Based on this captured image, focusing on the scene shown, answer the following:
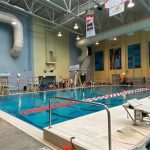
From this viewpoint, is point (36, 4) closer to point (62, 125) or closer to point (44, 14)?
point (44, 14)

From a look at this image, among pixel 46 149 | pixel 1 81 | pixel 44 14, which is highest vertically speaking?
pixel 44 14

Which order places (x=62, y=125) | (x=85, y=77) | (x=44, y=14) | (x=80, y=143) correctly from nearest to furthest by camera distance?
(x=80, y=143)
(x=62, y=125)
(x=44, y=14)
(x=85, y=77)

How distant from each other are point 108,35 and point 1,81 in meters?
9.12

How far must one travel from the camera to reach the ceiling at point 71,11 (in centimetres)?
1096

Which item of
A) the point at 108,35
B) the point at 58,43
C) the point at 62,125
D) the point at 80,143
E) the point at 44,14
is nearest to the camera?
the point at 80,143

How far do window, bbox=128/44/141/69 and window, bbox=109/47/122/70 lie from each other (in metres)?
1.13

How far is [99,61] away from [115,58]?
212 centimetres

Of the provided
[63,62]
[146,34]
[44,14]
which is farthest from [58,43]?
[146,34]

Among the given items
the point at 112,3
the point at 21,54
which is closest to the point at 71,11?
the point at 21,54

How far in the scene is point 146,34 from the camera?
15.3 meters

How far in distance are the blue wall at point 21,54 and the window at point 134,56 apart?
31.3ft

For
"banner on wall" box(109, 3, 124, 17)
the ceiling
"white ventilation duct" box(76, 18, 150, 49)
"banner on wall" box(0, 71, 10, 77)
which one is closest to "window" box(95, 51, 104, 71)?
the ceiling

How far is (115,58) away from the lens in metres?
17.5

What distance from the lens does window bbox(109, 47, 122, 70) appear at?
17234mm
